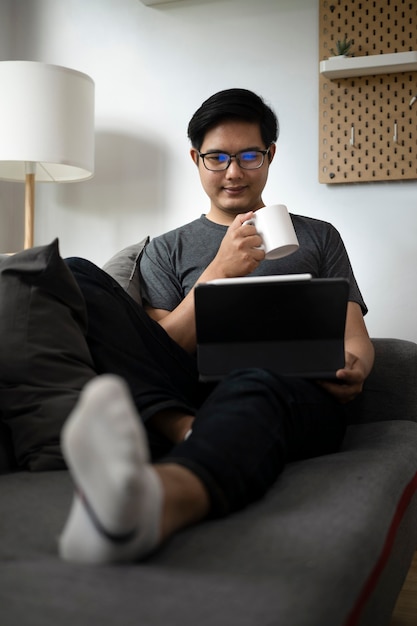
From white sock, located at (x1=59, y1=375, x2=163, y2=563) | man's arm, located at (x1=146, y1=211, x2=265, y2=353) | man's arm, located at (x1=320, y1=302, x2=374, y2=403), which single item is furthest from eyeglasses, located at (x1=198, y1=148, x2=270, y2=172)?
white sock, located at (x1=59, y1=375, x2=163, y2=563)

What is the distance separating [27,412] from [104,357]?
159 mm

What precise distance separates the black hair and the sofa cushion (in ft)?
1.02

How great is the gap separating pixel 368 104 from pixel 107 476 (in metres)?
1.97

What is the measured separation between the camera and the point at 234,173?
1.68m

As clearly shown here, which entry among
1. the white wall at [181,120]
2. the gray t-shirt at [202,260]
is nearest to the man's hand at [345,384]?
the gray t-shirt at [202,260]

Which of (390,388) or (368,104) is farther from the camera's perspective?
(368,104)

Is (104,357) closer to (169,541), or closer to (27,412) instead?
(27,412)

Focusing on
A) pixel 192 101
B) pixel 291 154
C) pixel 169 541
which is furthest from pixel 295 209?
pixel 169 541

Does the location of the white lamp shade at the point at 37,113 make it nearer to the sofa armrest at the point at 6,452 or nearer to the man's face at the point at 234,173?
the man's face at the point at 234,173

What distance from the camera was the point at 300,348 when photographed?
1205 millimetres

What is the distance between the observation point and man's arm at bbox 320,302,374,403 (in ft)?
4.11

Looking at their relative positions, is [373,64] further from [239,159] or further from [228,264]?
[228,264]

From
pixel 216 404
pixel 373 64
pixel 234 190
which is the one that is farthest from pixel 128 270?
pixel 373 64

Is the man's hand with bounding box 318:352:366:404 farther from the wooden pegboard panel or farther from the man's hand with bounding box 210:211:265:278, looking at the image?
the wooden pegboard panel
